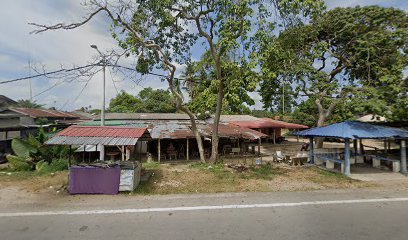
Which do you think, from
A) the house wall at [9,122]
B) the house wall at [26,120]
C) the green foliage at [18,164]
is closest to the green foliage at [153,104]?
the house wall at [26,120]

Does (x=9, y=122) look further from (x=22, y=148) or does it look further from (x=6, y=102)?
(x=6, y=102)

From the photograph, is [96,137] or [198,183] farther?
[198,183]

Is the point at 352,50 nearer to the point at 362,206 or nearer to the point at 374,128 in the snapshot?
the point at 374,128

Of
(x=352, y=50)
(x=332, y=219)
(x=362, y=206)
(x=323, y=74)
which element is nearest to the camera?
(x=332, y=219)

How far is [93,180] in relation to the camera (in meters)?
8.95

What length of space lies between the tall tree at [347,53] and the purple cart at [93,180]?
849 cm

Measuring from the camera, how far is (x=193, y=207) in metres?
7.38

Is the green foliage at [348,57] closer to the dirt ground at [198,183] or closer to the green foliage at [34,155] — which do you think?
the dirt ground at [198,183]

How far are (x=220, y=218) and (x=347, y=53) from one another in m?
18.1

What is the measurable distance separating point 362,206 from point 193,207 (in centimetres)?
508

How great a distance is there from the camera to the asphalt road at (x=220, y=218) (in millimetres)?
5441

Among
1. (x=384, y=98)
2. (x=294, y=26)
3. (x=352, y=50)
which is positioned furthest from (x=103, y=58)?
(x=352, y=50)

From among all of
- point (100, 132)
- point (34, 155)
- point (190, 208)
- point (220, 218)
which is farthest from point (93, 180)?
point (34, 155)

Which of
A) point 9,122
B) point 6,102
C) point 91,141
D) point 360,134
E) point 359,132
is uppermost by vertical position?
point 6,102
